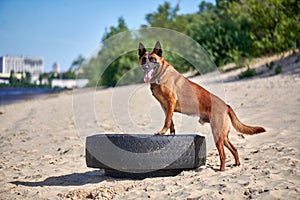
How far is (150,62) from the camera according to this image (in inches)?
198

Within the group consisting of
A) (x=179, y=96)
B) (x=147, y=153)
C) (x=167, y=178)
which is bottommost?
(x=167, y=178)

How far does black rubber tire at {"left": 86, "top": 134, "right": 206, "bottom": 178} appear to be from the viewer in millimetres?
5320

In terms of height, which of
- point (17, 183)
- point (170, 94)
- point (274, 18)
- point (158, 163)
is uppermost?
point (274, 18)

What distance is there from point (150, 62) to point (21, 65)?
1366 cm

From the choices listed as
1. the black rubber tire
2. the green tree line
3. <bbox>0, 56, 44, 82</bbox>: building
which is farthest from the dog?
the green tree line

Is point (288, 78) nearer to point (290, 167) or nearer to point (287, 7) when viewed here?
point (287, 7)

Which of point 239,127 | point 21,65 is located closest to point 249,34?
point 21,65

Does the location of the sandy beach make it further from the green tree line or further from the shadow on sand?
the green tree line

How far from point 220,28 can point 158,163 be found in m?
26.6

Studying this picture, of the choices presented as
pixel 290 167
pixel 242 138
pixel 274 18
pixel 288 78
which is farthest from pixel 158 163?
pixel 274 18

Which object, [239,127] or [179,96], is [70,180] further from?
[239,127]

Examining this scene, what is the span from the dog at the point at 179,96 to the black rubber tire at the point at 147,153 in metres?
0.21

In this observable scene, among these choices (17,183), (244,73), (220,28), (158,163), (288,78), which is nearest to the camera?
(158,163)

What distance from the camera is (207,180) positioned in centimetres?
495
